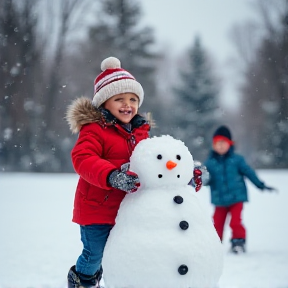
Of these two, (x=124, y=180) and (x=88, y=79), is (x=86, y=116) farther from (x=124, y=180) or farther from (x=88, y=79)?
(x=88, y=79)

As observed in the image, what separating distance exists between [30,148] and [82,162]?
21.3 m

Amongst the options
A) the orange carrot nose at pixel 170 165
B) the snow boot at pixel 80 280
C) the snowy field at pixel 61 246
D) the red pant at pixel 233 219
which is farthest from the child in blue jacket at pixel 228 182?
the orange carrot nose at pixel 170 165

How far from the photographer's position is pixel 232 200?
193 inches

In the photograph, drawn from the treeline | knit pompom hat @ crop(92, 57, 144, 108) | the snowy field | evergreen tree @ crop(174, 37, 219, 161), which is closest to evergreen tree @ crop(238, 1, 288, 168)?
the treeline

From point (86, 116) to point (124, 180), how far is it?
0.63 metres

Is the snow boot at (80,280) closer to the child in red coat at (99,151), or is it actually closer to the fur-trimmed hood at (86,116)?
the child in red coat at (99,151)

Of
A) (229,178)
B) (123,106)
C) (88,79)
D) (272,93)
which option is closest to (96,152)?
(123,106)

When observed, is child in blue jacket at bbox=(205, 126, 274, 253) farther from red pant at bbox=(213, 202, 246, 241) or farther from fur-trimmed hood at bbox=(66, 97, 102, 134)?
fur-trimmed hood at bbox=(66, 97, 102, 134)

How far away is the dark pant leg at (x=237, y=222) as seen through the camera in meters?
4.72

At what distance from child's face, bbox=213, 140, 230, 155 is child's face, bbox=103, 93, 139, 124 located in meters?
2.70

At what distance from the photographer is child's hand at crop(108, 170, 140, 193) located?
6.73ft

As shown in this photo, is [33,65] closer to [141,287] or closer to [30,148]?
[30,148]

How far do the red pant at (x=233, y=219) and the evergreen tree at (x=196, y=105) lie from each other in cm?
1881

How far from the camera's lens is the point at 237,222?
4.80 m
